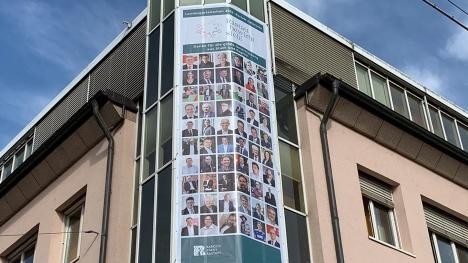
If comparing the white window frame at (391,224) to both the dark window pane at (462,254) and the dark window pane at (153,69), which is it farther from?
the dark window pane at (153,69)

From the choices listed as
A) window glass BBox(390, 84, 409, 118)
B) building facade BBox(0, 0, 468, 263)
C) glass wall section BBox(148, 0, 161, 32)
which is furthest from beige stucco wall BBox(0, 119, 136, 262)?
window glass BBox(390, 84, 409, 118)

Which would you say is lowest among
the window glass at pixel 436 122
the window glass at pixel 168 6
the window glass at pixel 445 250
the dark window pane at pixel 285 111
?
the window glass at pixel 445 250

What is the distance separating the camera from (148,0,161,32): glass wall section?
18031 millimetres

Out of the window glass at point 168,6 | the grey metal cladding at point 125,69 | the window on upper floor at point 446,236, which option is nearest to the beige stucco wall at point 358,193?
the window on upper floor at point 446,236

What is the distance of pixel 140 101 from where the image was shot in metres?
17.9

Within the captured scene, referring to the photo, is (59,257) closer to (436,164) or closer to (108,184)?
(108,184)

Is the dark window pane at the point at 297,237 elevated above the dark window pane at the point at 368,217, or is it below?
below

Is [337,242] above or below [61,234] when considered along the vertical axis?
below

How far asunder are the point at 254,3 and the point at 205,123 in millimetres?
3704

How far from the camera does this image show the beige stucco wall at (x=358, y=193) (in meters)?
15.9

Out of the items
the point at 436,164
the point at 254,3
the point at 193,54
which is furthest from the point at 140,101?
the point at 436,164

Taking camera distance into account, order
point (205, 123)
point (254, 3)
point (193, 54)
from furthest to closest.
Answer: point (254, 3) < point (193, 54) < point (205, 123)

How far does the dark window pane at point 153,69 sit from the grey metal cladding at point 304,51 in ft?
8.66

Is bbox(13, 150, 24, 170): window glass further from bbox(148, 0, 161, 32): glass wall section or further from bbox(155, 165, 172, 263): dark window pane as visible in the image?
bbox(155, 165, 172, 263): dark window pane
